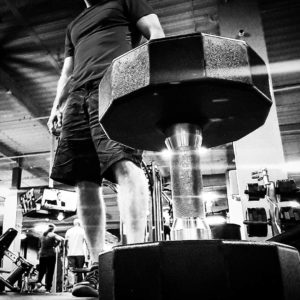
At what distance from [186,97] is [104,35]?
819 millimetres

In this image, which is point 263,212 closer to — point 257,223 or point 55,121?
point 257,223

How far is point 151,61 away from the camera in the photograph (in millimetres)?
662

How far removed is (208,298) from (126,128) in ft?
1.53

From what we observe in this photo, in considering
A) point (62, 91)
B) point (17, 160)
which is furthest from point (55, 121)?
point (17, 160)

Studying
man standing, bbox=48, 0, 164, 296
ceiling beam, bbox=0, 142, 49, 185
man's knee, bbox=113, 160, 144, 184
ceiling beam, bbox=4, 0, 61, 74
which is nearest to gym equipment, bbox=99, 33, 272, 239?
man's knee, bbox=113, 160, 144, 184

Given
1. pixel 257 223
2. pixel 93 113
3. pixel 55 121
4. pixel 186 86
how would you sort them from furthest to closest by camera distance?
1. pixel 257 223
2. pixel 55 121
3. pixel 93 113
4. pixel 186 86

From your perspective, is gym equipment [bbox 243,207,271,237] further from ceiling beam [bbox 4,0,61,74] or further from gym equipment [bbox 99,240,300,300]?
ceiling beam [bbox 4,0,61,74]

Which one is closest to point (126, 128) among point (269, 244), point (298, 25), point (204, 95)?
point (204, 95)

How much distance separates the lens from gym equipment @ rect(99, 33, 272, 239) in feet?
2.14

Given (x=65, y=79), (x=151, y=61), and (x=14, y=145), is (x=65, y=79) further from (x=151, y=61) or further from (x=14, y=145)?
(x=14, y=145)

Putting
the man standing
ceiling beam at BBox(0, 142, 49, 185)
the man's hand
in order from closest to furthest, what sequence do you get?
the man standing → the man's hand → ceiling beam at BBox(0, 142, 49, 185)

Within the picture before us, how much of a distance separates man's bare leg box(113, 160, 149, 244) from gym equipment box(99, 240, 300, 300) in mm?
440

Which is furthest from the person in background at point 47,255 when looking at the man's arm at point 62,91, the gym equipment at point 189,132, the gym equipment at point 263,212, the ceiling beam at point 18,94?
the gym equipment at point 189,132

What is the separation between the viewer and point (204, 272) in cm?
55
